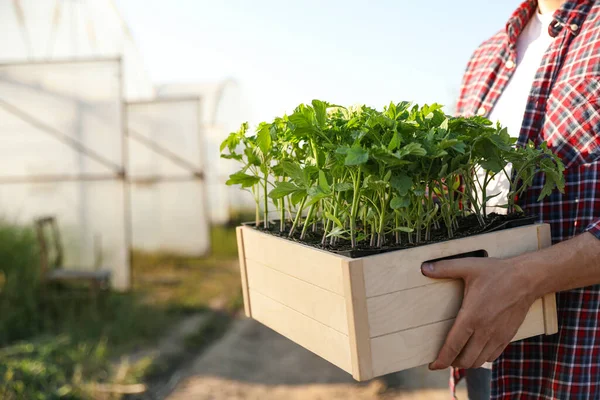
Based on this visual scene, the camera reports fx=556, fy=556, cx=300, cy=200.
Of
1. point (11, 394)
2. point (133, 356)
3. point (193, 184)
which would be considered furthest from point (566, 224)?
point (193, 184)

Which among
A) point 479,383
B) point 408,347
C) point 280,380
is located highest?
point 408,347

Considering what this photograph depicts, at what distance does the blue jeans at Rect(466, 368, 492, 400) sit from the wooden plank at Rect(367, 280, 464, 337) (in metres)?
0.48

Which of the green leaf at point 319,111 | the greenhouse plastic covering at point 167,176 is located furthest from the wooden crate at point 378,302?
the greenhouse plastic covering at point 167,176

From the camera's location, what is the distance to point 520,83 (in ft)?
4.24

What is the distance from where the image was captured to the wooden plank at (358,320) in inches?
31.7

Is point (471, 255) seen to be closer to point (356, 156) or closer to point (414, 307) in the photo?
point (414, 307)

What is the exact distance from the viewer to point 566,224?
3.61ft

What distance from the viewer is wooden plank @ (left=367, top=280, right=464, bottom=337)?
0.84 m

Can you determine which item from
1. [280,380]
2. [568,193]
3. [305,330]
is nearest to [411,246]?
[305,330]

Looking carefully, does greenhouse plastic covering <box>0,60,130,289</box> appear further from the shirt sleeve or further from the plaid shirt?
the shirt sleeve

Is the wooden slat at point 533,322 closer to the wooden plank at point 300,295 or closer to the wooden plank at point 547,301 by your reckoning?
the wooden plank at point 547,301

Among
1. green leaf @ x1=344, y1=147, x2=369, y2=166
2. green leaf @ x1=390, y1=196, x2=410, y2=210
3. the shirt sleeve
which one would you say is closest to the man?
the shirt sleeve

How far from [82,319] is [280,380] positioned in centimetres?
161

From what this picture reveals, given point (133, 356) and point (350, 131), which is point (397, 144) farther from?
point (133, 356)
